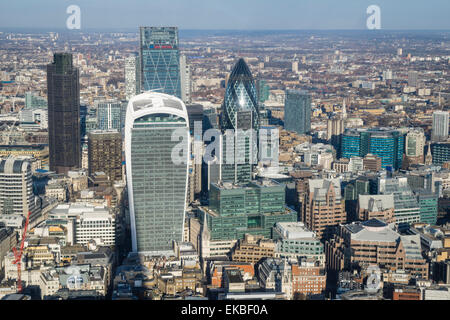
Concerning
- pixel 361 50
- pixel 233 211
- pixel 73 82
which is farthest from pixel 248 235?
pixel 73 82

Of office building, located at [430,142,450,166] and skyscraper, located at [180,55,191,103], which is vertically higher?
skyscraper, located at [180,55,191,103]

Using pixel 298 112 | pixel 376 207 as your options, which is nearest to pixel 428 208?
pixel 376 207

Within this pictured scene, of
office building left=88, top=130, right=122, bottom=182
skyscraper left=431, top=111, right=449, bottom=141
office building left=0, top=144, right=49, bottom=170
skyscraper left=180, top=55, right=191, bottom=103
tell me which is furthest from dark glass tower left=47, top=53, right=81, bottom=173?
skyscraper left=431, top=111, right=449, bottom=141

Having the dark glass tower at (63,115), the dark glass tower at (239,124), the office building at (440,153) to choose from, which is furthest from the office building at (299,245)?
the office building at (440,153)

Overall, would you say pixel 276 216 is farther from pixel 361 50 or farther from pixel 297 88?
pixel 297 88

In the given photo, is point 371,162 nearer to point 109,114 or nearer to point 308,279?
point 109,114

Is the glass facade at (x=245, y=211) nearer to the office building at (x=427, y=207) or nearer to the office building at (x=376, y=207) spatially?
the office building at (x=376, y=207)

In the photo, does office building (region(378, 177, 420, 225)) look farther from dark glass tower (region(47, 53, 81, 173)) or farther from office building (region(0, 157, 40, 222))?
dark glass tower (region(47, 53, 81, 173))
